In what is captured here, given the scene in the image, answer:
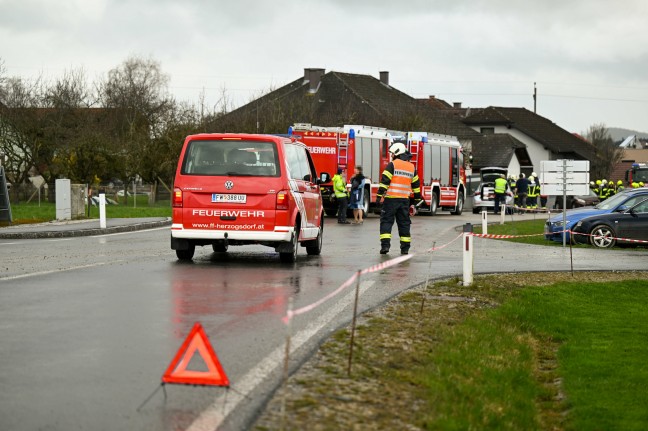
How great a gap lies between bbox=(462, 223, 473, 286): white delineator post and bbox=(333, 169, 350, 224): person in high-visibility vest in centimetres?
2098

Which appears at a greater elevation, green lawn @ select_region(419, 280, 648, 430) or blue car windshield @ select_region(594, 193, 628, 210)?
blue car windshield @ select_region(594, 193, 628, 210)

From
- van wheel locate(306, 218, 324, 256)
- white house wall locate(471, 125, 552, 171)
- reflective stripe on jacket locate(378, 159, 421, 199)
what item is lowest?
van wheel locate(306, 218, 324, 256)

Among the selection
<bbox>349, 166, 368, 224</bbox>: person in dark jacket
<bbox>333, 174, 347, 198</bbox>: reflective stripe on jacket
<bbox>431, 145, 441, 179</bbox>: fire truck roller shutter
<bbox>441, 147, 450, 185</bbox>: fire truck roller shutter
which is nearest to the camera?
<bbox>333, 174, 347, 198</bbox>: reflective stripe on jacket

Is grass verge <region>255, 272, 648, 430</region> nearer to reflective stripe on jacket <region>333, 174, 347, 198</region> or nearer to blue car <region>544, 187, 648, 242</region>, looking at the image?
blue car <region>544, 187, 648, 242</region>

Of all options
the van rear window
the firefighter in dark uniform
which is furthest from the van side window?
the firefighter in dark uniform

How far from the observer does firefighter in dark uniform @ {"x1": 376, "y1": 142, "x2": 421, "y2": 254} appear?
19.2 metres

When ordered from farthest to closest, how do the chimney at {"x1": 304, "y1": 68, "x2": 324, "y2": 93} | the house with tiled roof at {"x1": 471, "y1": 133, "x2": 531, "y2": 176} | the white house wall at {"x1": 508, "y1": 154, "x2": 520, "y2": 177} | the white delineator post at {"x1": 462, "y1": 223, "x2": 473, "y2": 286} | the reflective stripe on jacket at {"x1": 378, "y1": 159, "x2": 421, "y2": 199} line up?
the white house wall at {"x1": 508, "y1": 154, "x2": 520, "y2": 177}
the house with tiled roof at {"x1": 471, "y1": 133, "x2": 531, "y2": 176}
the chimney at {"x1": 304, "y1": 68, "x2": 324, "y2": 93}
the reflective stripe on jacket at {"x1": 378, "y1": 159, "x2": 421, "y2": 199}
the white delineator post at {"x1": 462, "y1": 223, "x2": 473, "y2": 286}

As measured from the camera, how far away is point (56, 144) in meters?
63.8

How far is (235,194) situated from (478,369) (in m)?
8.61

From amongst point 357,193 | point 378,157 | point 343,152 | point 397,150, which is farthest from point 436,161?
point 397,150

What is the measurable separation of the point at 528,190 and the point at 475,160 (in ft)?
134

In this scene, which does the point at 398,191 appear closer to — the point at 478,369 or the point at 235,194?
the point at 235,194

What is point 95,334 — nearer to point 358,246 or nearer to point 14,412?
point 14,412

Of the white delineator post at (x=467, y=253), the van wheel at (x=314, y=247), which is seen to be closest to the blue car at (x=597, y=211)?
the van wheel at (x=314, y=247)
